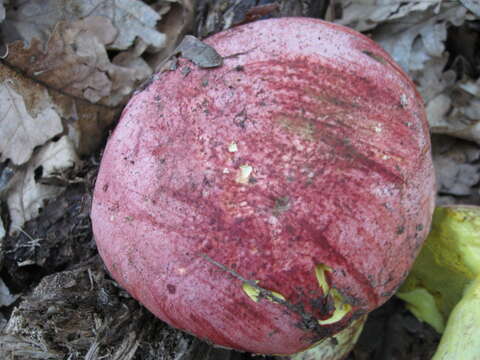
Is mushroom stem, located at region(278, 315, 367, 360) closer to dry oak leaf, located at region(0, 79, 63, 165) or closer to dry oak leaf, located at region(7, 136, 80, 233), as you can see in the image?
dry oak leaf, located at region(7, 136, 80, 233)

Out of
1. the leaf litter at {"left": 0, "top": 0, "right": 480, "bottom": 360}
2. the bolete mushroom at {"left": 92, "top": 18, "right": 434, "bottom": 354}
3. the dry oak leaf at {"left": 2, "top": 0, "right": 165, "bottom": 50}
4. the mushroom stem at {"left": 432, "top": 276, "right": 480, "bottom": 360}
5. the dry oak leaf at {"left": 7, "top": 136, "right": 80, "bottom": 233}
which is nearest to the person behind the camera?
the bolete mushroom at {"left": 92, "top": 18, "right": 434, "bottom": 354}

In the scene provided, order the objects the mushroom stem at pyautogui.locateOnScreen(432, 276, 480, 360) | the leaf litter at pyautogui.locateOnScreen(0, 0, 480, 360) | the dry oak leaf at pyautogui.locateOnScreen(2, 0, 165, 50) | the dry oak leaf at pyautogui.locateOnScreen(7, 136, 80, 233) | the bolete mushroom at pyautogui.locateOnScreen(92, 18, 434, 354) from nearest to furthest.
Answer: the bolete mushroom at pyautogui.locateOnScreen(92, 18, 434, 354) < the mushroom stem at pyautogui.locateOnScreen(432, 276, 480, 360) < the leaf litter at pyautogui.locateOnScreen(0, 0, 480, 360) < the dry oak leaf at pyautogui.locateOnScreen(7, 136, 80, 233) < the dry oak leaf at pyautogui.locateOnScreen(2, 0, 165, 50)

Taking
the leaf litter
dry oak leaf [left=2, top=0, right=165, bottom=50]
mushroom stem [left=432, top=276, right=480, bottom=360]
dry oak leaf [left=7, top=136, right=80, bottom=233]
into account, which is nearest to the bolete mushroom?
mushroom stem [left=432, top=276, right=480, bottom=360]

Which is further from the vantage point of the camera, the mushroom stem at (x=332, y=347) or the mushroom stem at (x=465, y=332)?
the mushroom stem at (x=332, y=347)

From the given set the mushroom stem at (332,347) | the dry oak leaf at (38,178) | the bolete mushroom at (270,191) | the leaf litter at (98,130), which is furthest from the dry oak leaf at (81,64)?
the mushroom stem at (332,347)

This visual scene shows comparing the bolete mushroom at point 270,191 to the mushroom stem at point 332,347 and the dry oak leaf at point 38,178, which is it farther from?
the dry oak leaf at point 38,178
